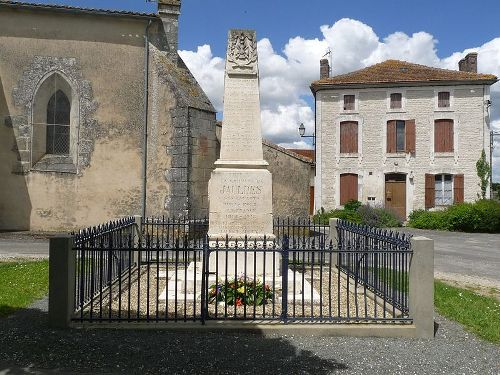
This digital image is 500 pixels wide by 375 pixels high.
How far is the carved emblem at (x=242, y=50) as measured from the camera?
761 centimetres

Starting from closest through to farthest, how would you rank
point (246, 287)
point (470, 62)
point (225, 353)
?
point (225, 353) → point (246, 287) → point (470, 62)

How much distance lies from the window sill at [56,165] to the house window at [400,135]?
1579 cm

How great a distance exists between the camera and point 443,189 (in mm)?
23516

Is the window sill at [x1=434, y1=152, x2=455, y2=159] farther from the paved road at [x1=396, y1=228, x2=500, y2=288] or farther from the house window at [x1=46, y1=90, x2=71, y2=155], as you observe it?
the house window at [x1=46, y1=90, x2=71, y2=155]

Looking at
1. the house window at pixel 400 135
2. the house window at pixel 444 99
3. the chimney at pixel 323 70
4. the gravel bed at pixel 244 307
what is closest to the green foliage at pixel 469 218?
the house window at pixel 400 135

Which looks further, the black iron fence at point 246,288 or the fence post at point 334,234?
the fence post at point 334,234

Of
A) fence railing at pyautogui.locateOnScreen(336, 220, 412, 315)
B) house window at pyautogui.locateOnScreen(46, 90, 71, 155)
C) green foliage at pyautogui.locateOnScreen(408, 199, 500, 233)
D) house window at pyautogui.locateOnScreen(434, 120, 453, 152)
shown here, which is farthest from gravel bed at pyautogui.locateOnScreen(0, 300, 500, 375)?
house window at pyautogui.locateOnScreen(434, 120, 453, 152)

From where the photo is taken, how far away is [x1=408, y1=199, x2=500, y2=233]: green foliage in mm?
19234

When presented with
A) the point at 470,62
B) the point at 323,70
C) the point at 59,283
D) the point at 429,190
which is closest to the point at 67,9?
the point at 59,283

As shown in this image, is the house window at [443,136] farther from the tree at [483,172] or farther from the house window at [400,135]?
the tree at [483,172]

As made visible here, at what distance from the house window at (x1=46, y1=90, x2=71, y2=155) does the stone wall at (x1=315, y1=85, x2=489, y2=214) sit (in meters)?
13.4

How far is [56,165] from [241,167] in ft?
31.4

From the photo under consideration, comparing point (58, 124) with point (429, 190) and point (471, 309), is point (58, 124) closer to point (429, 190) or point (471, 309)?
point (471, 309)

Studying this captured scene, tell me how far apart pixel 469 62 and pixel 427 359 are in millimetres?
24738
